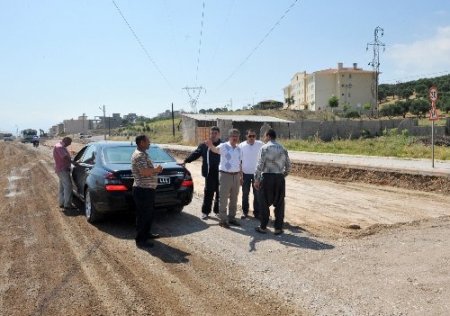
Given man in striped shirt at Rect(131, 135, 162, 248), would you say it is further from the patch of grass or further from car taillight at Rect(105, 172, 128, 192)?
the patch of grass

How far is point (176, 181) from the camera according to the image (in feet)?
26.1

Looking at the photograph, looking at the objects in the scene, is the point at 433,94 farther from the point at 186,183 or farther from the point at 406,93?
the point at 406,93

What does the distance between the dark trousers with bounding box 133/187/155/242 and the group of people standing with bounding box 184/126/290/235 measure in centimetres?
164

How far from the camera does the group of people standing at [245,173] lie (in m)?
Result: 7.11

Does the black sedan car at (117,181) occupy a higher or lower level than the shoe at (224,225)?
higher

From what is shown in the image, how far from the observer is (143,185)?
21.5 ft

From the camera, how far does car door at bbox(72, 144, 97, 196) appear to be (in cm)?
864

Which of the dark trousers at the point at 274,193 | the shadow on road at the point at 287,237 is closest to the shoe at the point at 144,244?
the shadow on road at the point at 287,237

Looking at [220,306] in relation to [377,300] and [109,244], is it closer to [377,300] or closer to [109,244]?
[377,300]

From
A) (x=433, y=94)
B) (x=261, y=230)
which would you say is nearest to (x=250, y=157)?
(x=261, y=230)

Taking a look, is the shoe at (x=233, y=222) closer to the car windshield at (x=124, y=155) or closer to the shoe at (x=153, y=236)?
the shoe at (x=153, y=236)

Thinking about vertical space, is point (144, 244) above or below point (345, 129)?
below

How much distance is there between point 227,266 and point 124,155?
12.7 feet

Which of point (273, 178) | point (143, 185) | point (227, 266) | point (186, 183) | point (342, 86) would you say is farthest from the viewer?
point (342, 86)
